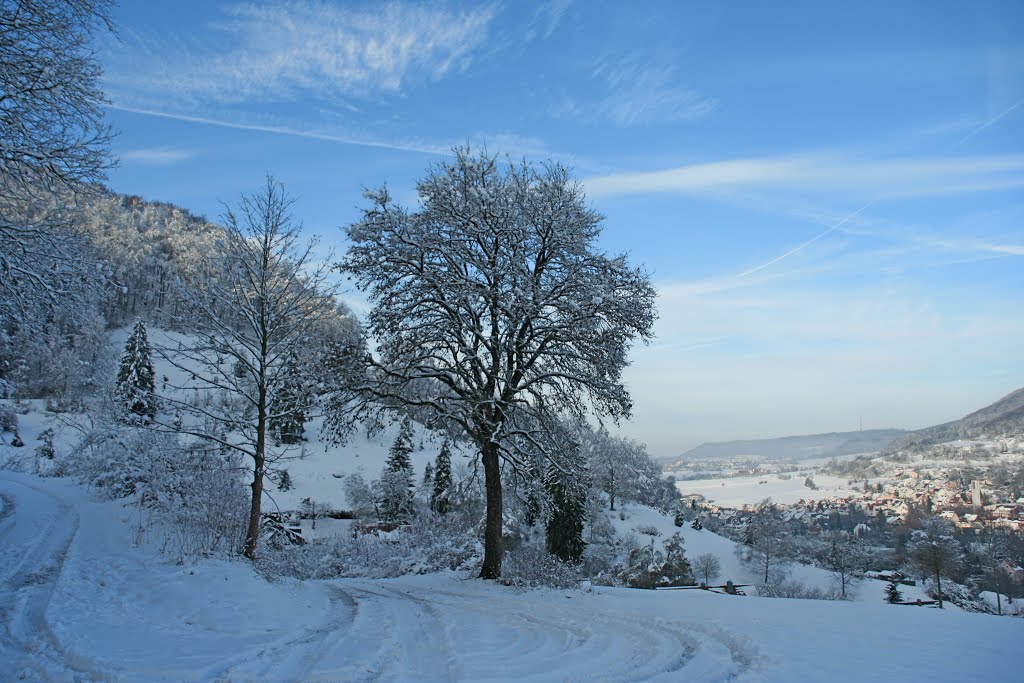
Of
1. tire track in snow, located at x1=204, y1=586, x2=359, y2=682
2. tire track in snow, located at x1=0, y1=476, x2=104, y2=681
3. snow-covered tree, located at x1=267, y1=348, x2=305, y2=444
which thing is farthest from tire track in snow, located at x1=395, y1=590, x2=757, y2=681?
snow-covered tree, located at x1=267, y1=348, x2=305, y2=444

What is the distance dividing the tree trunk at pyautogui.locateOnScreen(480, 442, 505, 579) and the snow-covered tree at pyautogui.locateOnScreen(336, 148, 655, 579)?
0.02m

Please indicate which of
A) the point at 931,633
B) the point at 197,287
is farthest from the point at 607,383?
the point at 197,287

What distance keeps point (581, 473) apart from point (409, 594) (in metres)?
4.44

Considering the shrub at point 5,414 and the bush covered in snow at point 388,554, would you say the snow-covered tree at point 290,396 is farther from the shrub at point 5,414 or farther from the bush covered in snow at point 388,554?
the shrub at point 5,414

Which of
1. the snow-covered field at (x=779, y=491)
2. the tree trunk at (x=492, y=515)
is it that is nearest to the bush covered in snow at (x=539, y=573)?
the tree trunk at (x=492, y=515)

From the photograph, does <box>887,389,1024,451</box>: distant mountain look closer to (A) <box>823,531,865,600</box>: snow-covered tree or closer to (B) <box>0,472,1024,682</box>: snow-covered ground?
(A) <box>823,531,865,600</box>: snow-covered tree

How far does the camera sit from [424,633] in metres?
6.58

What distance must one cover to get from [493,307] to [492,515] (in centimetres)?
480

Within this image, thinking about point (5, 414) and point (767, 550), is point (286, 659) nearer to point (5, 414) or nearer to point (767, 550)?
point (5, 414)

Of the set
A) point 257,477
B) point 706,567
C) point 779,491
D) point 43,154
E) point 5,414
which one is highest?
point 43,154

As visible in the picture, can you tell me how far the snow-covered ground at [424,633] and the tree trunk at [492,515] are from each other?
225 cm

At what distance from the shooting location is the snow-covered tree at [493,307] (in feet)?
38.5

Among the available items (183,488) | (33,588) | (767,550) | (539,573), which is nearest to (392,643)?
(33,588)

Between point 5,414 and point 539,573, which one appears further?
point 5,414
